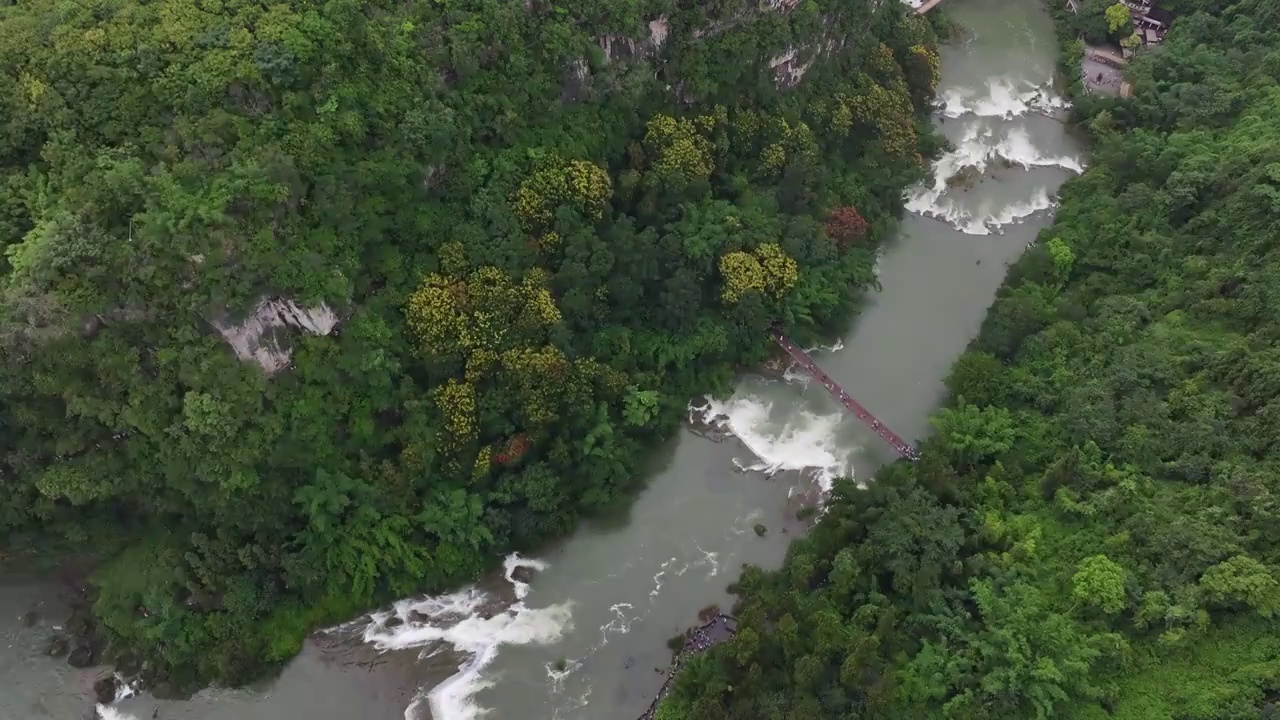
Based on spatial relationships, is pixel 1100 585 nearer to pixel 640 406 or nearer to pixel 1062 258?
pixel 640 406

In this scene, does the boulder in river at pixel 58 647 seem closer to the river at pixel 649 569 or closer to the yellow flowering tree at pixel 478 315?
the river at pixel 649 569

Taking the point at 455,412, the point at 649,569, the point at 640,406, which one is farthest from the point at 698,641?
the point at 455,412

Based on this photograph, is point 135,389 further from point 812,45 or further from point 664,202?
point 812,45

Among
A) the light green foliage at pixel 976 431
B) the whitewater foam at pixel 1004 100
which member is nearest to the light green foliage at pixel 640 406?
the light green foliage at pixel 976 431

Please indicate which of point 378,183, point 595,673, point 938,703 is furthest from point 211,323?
point 938,703

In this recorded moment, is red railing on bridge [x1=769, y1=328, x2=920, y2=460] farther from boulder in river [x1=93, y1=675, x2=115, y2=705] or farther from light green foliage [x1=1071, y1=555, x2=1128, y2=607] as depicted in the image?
boulder in river [x1=93, y1=675, x2=115, y2=705]
